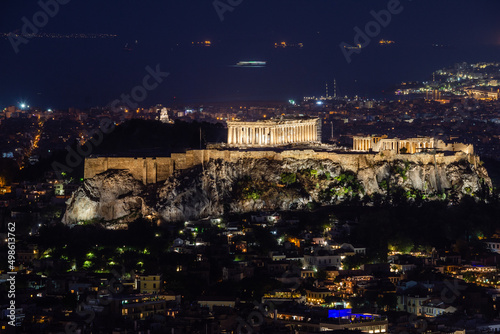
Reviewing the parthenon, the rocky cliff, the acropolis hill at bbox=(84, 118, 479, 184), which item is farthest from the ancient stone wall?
the parthenon

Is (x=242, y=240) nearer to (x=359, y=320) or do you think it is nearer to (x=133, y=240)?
(x=133, y=240)

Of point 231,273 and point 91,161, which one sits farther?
point 91,161

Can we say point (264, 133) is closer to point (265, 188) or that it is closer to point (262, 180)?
point (262, 180)

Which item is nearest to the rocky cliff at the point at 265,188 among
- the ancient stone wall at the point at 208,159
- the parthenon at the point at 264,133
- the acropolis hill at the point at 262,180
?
the acropolis hill at the point at 262,180

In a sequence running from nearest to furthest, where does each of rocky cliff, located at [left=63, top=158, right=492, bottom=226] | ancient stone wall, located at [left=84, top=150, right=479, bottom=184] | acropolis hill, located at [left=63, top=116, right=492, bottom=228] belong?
rocky cliff, located at [left=63, top=158, right=492, bottom=226], acropolis hill, located at [left=63, top=116, right=492, bottom=228], ancient stone wall, located at [left=84, top=150, right=479, bottom=184]

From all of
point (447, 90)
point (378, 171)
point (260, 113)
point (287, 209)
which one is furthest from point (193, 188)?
point (447, 90)

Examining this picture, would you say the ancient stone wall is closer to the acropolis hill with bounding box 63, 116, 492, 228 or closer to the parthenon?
the acropolis hill with bounding box 63, 116, 492, 228

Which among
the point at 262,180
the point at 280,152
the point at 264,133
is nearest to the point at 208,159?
the point at 262,180
